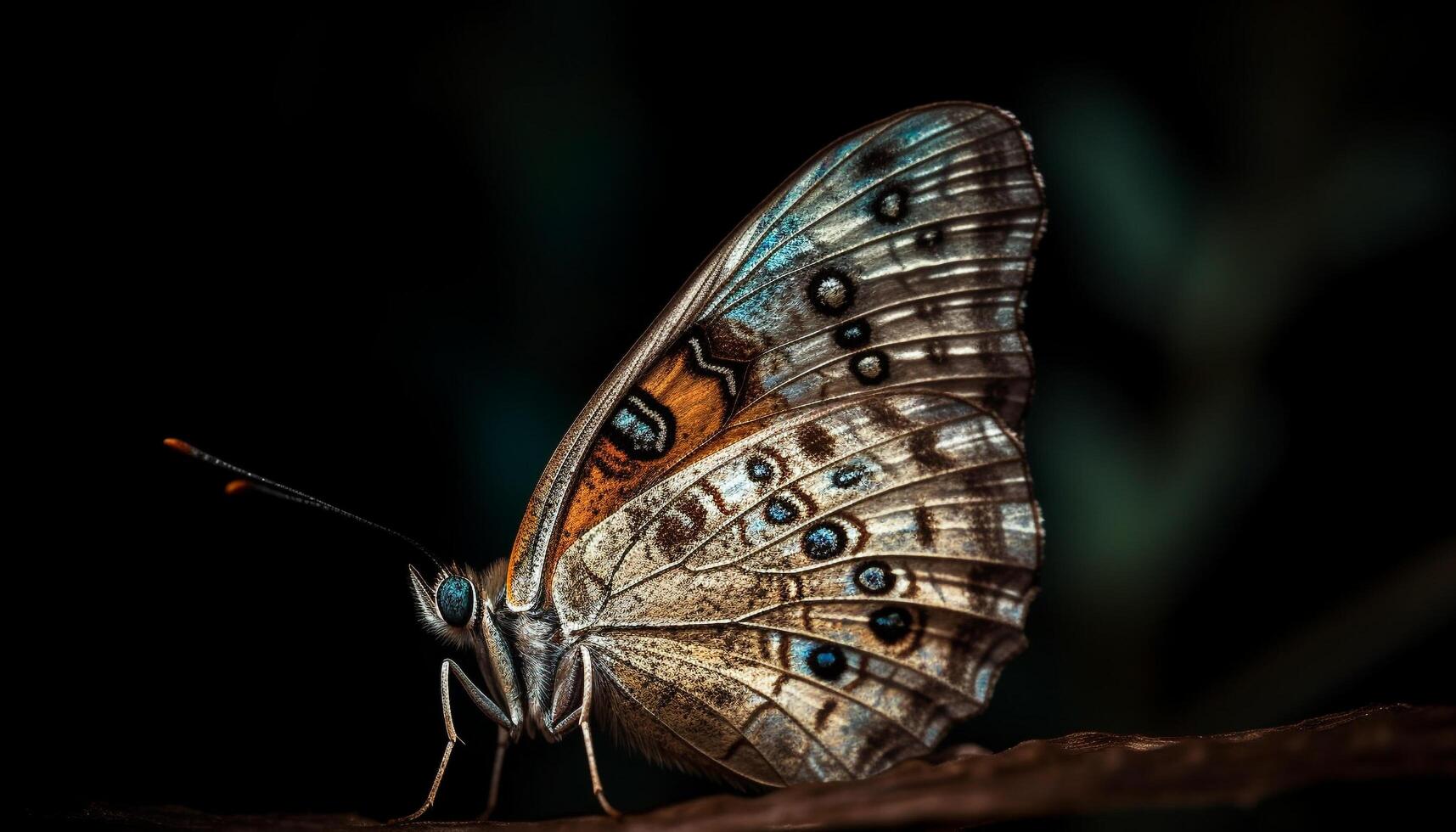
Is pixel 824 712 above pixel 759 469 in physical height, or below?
below

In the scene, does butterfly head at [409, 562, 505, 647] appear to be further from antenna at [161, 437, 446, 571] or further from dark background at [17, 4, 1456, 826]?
dark background at [17, 4, 1456, 826]

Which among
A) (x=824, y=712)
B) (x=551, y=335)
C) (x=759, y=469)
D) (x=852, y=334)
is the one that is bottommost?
(x=824, y=712)

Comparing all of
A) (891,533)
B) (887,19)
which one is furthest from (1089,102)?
(891,533)

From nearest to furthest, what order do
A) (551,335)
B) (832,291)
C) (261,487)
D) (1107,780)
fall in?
1. (1107,780)
2. (261,487)
3. (832,291)
4. (551,335)

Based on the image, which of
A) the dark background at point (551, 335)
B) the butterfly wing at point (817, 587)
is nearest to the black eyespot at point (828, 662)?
the butterfly wing at point (817, 587)

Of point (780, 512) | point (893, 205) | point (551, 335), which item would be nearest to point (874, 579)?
point (780, 512)

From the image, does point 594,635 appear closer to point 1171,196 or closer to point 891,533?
point 891,533

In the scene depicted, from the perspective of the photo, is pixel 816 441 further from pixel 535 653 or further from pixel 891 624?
pixel 535 653

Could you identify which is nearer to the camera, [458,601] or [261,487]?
[261,487]
